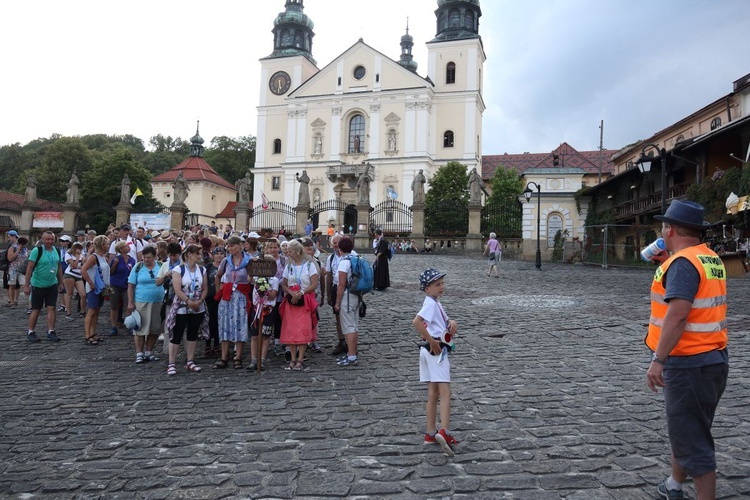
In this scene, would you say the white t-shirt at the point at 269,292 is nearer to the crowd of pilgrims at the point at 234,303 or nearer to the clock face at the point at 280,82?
the crowd of pilgrims at the point at 234,303

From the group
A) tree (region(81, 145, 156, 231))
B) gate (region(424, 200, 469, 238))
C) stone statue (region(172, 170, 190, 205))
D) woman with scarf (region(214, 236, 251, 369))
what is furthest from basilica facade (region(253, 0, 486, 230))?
woman with scarf (region(214, 236, 251, 369))

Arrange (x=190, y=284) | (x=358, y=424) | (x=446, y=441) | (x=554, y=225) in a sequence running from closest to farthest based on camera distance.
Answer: (x=446, y=441) → (x=358, y=424) → (x=190, y=284) → (x=554, y=225)

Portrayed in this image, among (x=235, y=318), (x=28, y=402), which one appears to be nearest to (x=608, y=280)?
(x=235, y=318)

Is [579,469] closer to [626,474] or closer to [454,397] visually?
[626,474]

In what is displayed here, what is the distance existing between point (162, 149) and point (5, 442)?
10033 centimetres

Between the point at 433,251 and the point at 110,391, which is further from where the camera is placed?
the point at 433,251

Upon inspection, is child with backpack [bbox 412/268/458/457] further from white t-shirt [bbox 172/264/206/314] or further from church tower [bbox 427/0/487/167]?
church tower [bbox 427/0/487/167]

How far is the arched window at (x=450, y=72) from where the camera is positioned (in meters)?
57.7

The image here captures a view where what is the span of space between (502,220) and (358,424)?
27.3 m

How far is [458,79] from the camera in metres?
57.2

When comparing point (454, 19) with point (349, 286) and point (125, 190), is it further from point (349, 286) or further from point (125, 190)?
point (349, 286)

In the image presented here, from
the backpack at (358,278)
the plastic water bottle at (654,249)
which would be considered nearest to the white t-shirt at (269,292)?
the backpack at (358,278)

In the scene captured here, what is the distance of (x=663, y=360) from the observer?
11.9ft

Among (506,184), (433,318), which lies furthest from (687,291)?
(506,184)
